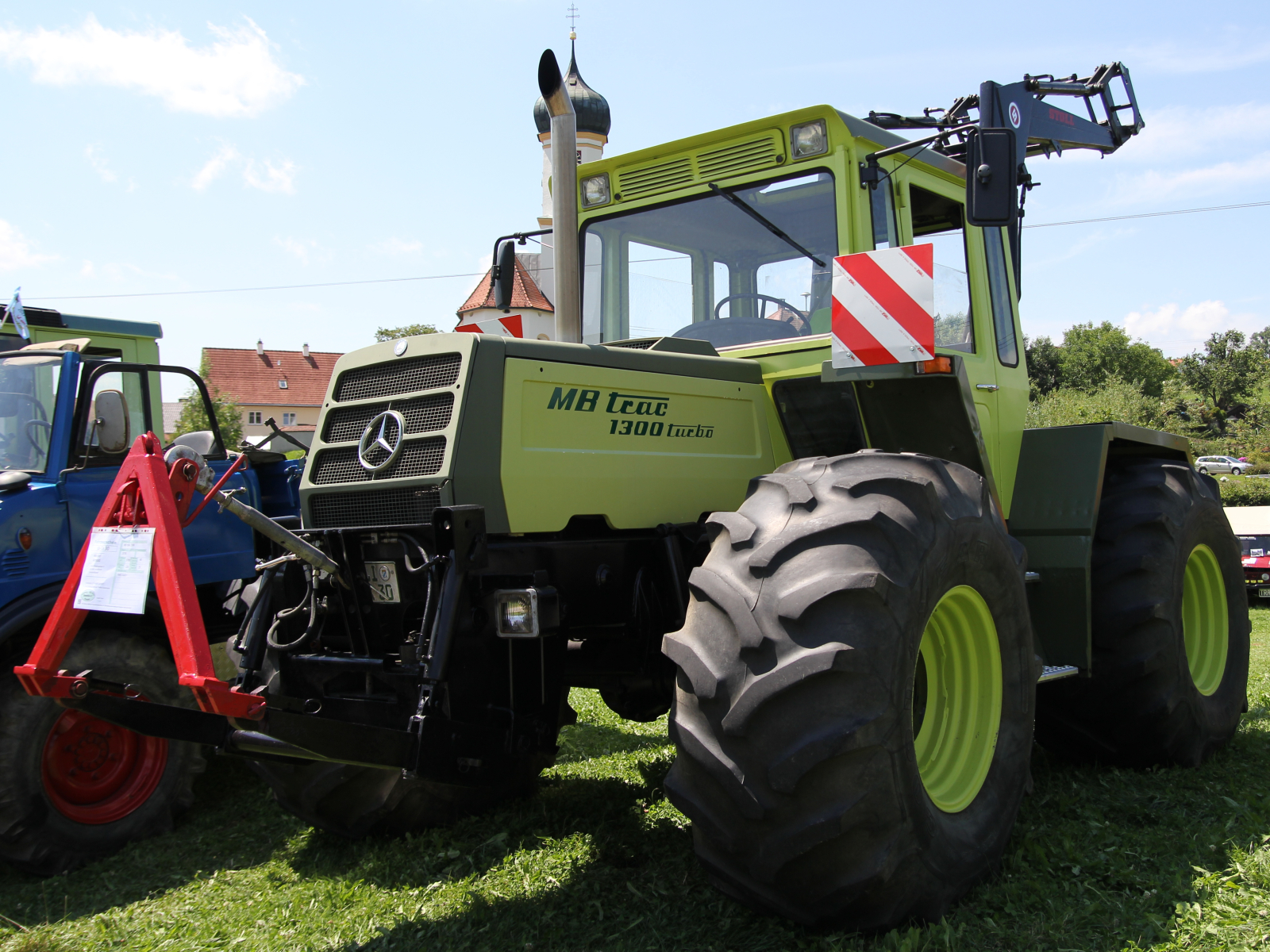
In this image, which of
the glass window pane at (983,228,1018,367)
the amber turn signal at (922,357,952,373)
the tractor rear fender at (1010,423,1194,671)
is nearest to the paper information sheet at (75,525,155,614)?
Answer: the amber turn signal at (922,357,952,373)

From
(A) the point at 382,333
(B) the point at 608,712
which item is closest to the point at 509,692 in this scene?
(B) the point at 608,712

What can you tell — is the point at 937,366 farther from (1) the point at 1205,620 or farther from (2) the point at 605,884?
(1) the point at 1205,620

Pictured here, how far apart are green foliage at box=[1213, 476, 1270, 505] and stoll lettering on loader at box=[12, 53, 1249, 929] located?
23.7 metres

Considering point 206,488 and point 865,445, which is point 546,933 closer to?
point 206,488

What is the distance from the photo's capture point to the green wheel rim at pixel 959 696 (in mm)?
3420

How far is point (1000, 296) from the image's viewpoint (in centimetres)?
490

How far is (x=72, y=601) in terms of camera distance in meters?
3.10

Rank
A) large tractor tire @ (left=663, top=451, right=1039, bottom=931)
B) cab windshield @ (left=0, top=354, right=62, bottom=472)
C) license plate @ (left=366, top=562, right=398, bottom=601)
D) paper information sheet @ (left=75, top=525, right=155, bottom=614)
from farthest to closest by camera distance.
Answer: cab windshield @ (left=0, top=354, right=62, bottom=472)
license plate @ (left=366, top=562, right=398, bottom=601)
paper information sheet @ (left=75, top=525, right=155, bottom=614)
large tractor tire @ (left=663, top=451, right=1039, bottom=931)

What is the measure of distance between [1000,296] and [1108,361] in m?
80.2

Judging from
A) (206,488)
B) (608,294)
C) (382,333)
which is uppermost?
(382,333)

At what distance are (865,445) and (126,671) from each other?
3678 millimetres

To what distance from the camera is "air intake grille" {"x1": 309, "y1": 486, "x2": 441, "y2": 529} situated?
3254 millimetres

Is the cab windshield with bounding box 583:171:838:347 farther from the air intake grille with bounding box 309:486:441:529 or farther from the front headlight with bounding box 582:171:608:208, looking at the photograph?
the air intake grille with bounding box 309:486:441:529

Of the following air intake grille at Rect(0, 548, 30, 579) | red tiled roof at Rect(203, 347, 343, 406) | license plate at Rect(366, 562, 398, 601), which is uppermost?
red tiled roof at Rect(203, 347, 343, 406)
